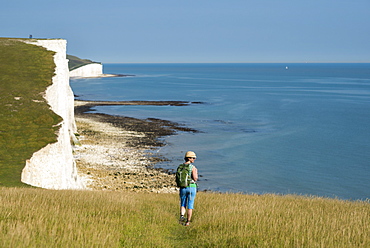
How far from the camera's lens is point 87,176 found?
34.5 metres

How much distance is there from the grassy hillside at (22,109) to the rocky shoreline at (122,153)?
5.60m

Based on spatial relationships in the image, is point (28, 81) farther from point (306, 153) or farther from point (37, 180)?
point (306, 153)

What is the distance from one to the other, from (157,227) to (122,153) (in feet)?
112

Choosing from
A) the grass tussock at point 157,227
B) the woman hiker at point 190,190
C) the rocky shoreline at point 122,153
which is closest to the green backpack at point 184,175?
the woman hiker at point 190,190

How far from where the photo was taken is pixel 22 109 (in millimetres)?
33500

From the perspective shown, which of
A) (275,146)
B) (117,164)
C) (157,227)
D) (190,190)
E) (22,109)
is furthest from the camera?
(275,146)

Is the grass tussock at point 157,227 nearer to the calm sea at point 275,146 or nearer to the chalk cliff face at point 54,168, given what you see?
the chalk cliff face at point 54,168

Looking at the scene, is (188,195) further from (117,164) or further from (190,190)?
(117,164)

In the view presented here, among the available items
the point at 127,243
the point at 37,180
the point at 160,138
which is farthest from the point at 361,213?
the point at 160,138

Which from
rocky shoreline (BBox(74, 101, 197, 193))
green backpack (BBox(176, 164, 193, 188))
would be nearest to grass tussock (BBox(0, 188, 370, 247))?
green backpack (BBox(176, 164, 193, 188))

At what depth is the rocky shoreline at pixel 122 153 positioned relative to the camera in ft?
109

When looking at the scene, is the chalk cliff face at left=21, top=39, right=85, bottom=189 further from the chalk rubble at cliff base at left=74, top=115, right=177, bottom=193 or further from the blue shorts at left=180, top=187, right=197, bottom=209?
the blue shorts at left=180, top=187, right=197, bottom=209

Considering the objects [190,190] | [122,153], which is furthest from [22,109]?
[190,190]

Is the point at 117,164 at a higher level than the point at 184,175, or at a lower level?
lower
